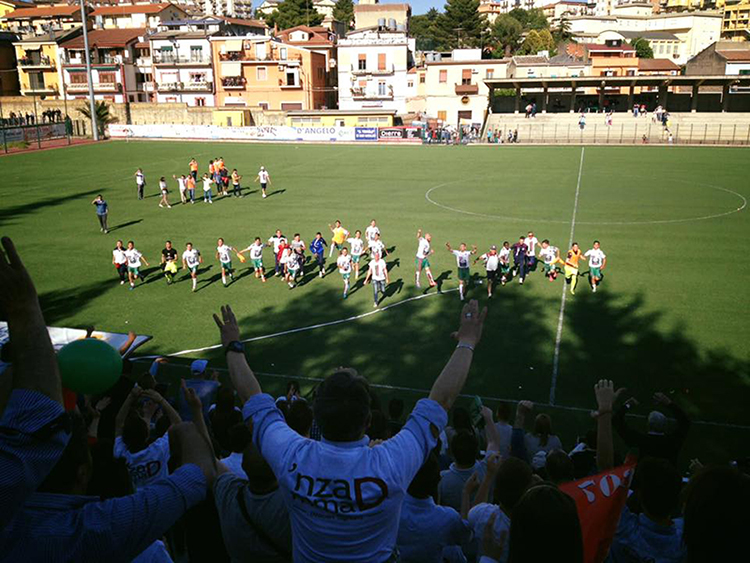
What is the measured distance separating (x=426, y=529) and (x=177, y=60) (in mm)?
88050

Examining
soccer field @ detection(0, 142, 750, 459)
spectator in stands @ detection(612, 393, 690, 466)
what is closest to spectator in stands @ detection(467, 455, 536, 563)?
spectator in stands @ detection(612, 393, 690, 466)

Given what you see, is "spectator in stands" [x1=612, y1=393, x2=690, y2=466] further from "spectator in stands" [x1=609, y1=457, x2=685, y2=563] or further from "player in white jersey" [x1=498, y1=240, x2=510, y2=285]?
"player in white jersey" [x1=498, y1=240, x2=510, y2=285]

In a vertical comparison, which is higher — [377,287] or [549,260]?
[549,260]

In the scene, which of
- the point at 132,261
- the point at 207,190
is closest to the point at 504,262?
the point at 132,261

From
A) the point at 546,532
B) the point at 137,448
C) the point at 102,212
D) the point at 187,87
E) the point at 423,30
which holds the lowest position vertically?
the point at 102,212

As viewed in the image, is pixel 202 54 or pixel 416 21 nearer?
pixel 202 54

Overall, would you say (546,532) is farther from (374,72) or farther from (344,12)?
(344,12)

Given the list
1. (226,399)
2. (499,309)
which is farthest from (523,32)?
(226,399)

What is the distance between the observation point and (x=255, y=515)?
11.5 feet

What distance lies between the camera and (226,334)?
3842 millimetres

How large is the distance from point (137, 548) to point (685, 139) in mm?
66676

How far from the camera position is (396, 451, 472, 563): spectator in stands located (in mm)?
4293

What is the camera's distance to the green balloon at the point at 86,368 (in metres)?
4.52

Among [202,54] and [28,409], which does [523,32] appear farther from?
[28,409]
